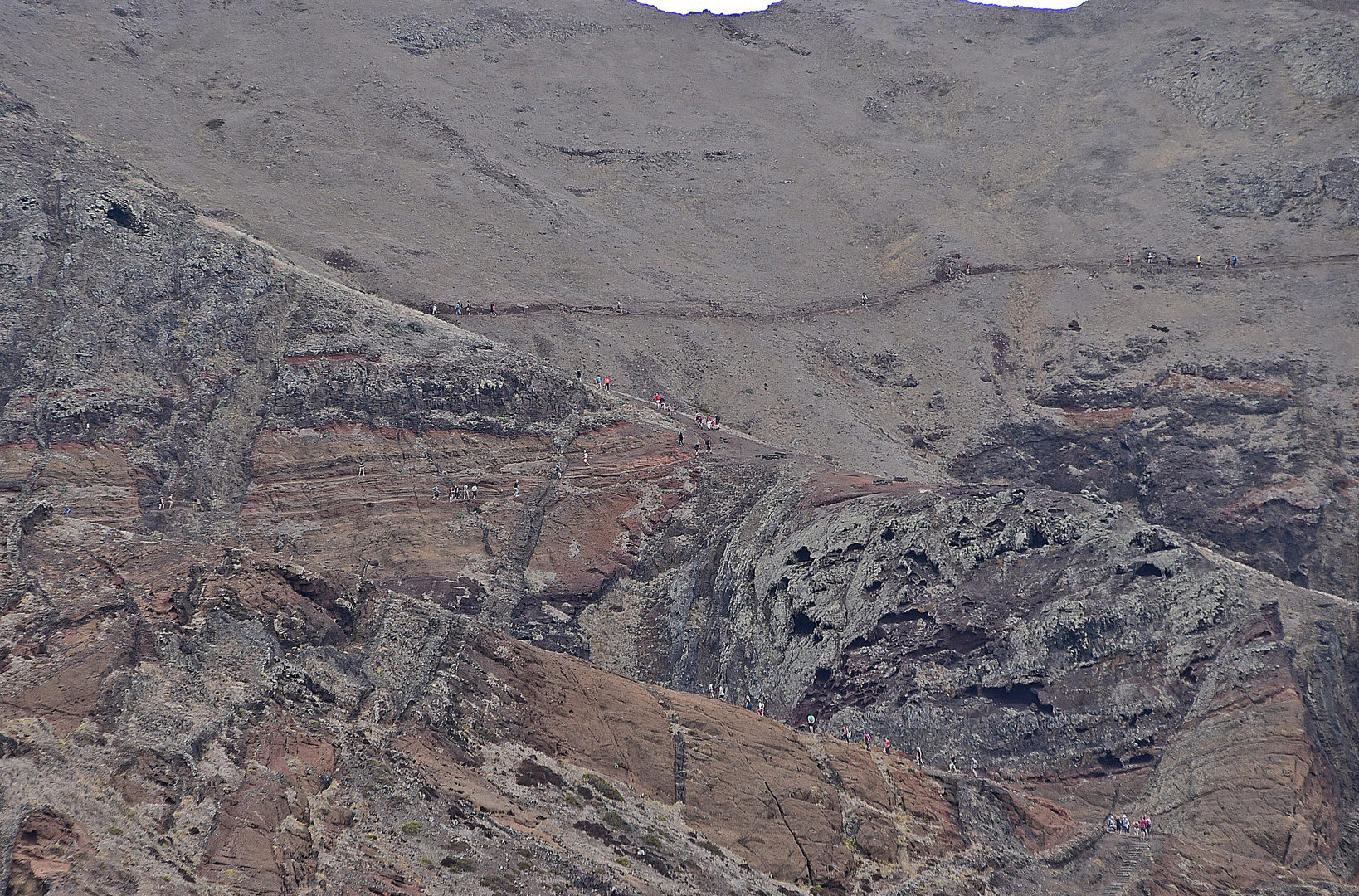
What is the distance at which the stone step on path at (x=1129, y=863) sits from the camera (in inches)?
1234

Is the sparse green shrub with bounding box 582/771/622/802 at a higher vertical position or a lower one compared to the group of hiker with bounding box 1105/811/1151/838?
higher

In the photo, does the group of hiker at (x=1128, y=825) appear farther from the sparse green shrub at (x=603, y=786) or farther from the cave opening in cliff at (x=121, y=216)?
the cave opening in cliff at (x=121, y=216)

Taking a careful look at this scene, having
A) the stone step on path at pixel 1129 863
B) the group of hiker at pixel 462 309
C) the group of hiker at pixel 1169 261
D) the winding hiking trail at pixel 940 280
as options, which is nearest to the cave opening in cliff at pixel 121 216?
the group of hiker at pixel 462 309

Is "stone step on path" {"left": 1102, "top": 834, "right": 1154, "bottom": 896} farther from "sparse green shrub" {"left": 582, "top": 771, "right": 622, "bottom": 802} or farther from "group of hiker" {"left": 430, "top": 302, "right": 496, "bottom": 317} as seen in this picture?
"group of hiker" {"left": 430, "top": 302, "right": 496, "bottom": 317}

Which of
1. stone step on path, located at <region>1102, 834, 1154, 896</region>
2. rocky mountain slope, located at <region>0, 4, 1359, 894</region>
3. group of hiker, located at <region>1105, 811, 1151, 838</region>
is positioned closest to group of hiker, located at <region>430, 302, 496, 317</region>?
rocky mountain slope, located at <region>0, 4, 1359, 894</region>

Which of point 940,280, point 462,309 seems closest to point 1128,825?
point 462,309

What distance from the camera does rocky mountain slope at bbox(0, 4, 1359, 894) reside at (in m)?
25.0

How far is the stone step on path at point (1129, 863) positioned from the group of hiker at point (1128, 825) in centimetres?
151

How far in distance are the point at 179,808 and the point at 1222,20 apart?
109 metres

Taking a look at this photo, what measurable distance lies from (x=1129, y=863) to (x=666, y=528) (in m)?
25.9

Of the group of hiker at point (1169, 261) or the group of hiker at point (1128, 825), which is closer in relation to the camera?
the group of hiker at point (1128, 825)

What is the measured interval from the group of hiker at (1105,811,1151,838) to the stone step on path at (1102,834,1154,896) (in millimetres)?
1507

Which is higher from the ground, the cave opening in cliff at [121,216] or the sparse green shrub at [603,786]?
the cave opening in cliff at [121,216]

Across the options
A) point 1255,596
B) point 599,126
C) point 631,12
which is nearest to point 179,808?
point 1255,596
